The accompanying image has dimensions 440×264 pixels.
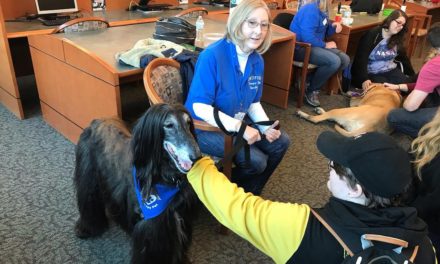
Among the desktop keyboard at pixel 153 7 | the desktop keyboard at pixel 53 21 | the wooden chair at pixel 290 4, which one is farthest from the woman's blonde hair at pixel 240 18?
the wooden chair at pixel 290 4

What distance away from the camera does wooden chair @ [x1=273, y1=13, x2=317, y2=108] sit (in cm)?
361

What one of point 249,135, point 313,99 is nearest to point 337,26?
point 313,99

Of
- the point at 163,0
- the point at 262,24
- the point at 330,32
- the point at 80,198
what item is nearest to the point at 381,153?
the point at 262,24

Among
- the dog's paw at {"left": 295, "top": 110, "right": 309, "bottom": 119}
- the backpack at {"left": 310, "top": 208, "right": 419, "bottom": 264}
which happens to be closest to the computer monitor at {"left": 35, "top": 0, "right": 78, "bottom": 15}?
the dog's paw at {"left": 295, "top": 110, "right": 309, "bottom": 119}

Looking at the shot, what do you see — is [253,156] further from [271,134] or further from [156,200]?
[156,200]

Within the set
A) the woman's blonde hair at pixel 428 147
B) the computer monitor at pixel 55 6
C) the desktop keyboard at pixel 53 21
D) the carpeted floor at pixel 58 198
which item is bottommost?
the carpeted floor at pixel 58 198

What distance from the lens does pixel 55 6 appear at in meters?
3.54

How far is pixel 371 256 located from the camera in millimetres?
853

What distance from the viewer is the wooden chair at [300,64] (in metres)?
3.61

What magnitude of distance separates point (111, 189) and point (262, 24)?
1057 mm

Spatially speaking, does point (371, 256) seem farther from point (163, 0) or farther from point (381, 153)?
point (163, 0)

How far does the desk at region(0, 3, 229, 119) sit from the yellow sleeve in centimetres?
253

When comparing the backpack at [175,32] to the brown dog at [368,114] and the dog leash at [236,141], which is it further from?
the brown dog at [368,114]

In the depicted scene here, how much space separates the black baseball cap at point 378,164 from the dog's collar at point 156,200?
710 mm
